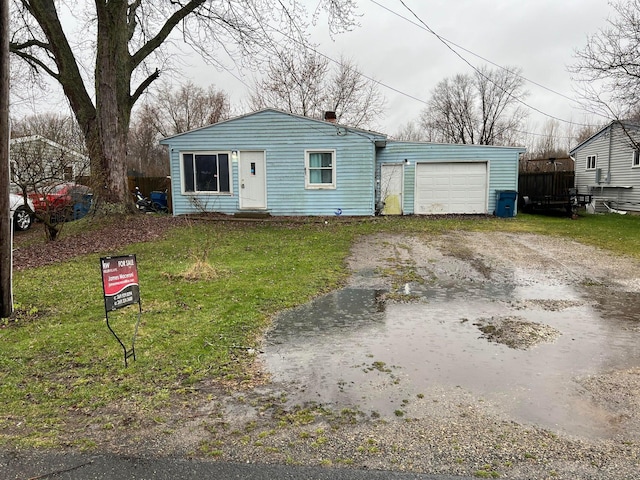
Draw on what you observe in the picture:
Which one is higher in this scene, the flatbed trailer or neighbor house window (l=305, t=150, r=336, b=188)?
neighbor house window (l=305, t=150, r=336, b=188)

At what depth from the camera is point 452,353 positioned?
4.27m

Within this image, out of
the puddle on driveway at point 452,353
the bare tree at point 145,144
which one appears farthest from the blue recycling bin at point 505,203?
the bare tree at point 145,144

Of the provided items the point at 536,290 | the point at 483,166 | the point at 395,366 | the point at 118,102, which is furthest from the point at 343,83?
the point at 395,366

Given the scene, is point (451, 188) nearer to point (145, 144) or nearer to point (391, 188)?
point (391, 188)

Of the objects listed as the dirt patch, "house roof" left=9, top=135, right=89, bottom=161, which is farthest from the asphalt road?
"house roof" left=9, top=135, right=89, bottom=161

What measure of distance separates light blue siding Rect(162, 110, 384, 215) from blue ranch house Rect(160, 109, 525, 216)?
0.12 ft

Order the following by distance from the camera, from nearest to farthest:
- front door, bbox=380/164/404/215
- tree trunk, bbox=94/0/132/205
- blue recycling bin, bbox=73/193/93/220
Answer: blue recycling bin, bbox=73/193/93/220, tree trunk, bbox=94/0/132/205, front door, bbox=380/164/404/215

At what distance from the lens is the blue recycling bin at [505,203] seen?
640 inches

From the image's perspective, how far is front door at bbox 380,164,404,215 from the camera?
16609 millimetres

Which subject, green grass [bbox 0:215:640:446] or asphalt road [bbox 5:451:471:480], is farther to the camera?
green grass [bbox 0:215:640:446]

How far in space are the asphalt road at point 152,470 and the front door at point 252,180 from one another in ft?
46.4

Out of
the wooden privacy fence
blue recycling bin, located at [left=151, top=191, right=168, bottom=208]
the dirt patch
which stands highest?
the wooden privacy fence

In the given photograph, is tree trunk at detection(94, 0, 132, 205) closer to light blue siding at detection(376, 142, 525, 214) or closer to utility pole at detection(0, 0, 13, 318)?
utility pole at detection(0, 0, 13, 318)

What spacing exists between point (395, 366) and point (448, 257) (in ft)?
18.8
